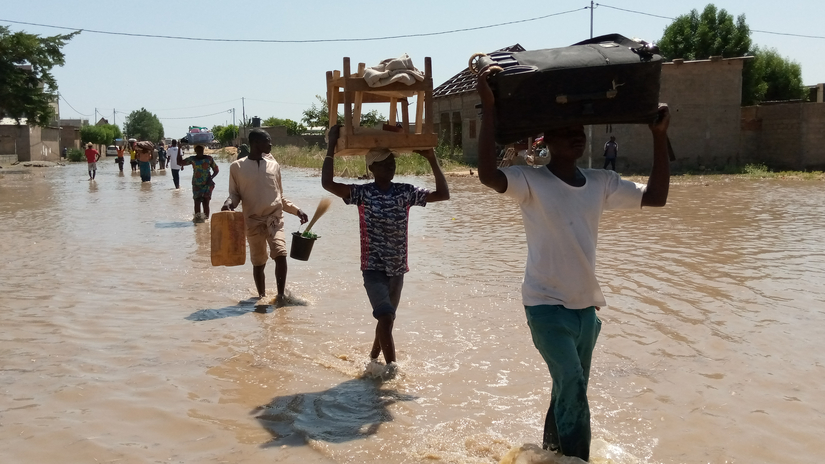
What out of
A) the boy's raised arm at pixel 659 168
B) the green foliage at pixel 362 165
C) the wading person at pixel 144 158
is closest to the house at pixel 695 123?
the green foliage at pixel 362 165

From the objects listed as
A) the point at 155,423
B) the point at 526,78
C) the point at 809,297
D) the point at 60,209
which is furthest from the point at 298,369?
the point at 60,209

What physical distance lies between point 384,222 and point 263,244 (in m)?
2.71

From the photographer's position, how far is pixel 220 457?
12.3ft

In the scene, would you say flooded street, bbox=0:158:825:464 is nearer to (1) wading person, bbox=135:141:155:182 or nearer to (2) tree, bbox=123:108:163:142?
(1) wading person, bbox=135:141:155:182

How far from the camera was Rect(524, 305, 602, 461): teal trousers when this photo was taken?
312 centimetres

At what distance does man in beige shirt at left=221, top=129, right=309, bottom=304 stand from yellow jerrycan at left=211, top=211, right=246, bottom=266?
263mm

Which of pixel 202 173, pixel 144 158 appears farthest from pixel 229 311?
pixel 144 158

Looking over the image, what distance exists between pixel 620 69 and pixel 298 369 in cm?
311

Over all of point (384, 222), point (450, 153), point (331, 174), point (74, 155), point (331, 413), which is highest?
point (450, 153)

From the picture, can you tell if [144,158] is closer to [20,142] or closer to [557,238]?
[557,238]

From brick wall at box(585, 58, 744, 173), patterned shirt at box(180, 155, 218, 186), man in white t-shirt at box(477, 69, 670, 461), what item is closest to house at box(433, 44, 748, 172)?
brick wall at box(585, 58, 744, 173)

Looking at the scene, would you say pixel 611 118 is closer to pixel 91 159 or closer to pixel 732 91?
pixel 732 91

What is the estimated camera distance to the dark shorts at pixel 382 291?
468cm

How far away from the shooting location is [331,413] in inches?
172
